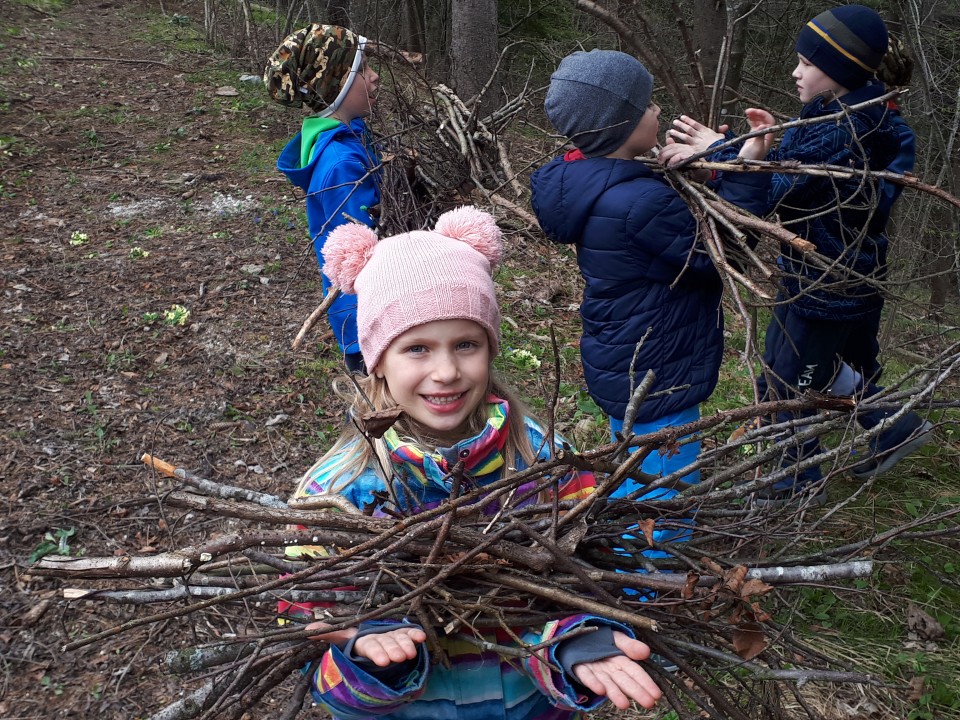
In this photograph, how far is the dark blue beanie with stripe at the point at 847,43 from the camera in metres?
2.98

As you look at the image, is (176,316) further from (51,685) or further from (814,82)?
(814,82)

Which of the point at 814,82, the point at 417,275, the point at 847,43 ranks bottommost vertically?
the point at 417,275

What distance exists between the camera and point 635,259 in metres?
2.82

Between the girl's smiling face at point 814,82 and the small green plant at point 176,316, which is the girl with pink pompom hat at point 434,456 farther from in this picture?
the small green plant at point 176,316

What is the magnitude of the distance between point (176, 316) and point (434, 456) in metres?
4.33

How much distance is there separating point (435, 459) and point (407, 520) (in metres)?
0.36

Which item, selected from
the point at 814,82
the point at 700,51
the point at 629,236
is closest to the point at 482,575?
the point at 629,236

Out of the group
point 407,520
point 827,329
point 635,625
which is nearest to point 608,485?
point 635,625

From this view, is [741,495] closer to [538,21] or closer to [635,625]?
[635,625]

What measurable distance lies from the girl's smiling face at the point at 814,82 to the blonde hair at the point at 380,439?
6.64ft

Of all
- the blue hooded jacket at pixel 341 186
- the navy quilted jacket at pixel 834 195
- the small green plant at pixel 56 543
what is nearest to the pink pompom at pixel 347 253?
the blue hooded jacket at pixel 341 186

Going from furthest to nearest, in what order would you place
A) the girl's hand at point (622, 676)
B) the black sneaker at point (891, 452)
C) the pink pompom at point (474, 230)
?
1. the black sneaker at point (891, 452)
2. the pink pompom at point (474, 230)
3. the girl's hand at point (622, 676)

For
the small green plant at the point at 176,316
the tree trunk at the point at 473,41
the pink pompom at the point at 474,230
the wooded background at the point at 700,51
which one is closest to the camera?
the pink pompom at the point at 474,230

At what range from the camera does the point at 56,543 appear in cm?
356
